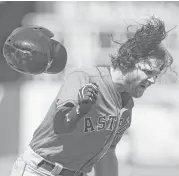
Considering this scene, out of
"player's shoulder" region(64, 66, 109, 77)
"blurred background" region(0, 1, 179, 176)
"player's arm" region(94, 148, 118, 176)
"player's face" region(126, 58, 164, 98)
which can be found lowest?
"blurred background" region(0, 1, 179, 176)

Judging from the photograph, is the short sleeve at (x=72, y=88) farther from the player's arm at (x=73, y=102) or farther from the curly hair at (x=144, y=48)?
the curly hair at (x=144, y=48)

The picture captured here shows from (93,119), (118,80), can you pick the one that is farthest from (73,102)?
(118,80)

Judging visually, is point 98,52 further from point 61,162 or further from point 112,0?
point 61,162

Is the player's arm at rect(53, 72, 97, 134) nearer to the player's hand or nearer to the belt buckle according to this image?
the player's hand

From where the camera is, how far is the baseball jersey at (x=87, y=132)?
8.18 feet

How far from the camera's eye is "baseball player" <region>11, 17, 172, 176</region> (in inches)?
97.7

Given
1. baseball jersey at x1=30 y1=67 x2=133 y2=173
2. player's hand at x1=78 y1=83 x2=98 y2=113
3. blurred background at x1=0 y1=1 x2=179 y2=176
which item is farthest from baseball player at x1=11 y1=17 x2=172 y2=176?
blurred background at x1=0 y1=1 x2=179 y2=176

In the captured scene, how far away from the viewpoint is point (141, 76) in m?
2.64

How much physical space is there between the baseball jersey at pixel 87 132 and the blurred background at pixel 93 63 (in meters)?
3.46

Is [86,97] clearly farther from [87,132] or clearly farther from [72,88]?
[87,132]

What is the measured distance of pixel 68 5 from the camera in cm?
Result: 641

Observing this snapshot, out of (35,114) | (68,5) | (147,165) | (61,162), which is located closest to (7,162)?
(35,114)

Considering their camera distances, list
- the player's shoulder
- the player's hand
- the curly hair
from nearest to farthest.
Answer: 1. the player's hand
2. the player's shoulder
3. the curly hair

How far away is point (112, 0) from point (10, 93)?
170 centimetres
